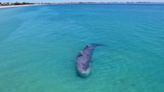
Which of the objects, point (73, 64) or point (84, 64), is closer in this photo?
point (84, 64)

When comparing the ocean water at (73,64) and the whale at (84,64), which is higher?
the whale at (84,64)

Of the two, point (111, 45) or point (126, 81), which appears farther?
point (111, 45)

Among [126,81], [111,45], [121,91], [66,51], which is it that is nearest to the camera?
[121,91]

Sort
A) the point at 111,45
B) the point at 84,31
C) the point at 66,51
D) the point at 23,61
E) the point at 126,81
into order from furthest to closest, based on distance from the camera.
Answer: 1. the point at 84,31
2. the point at 111,45
3. the point at 66,51
4. the point at 23,61
5. the point at 126,81

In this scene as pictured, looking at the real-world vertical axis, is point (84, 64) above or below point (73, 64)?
above

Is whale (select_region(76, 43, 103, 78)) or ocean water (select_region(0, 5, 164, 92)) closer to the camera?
ocean water (select_region(0, 5, 164, 92))

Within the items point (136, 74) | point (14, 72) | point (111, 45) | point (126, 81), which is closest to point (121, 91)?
point (126, 81)

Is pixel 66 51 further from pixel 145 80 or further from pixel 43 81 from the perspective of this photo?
pixel 145 80

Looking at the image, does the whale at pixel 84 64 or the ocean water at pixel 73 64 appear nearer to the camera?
the ocean water at pixel 73 64

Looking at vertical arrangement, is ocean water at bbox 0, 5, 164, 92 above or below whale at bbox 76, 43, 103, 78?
below

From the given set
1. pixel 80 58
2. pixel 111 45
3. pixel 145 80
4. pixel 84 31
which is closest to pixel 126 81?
pixel 145 80
